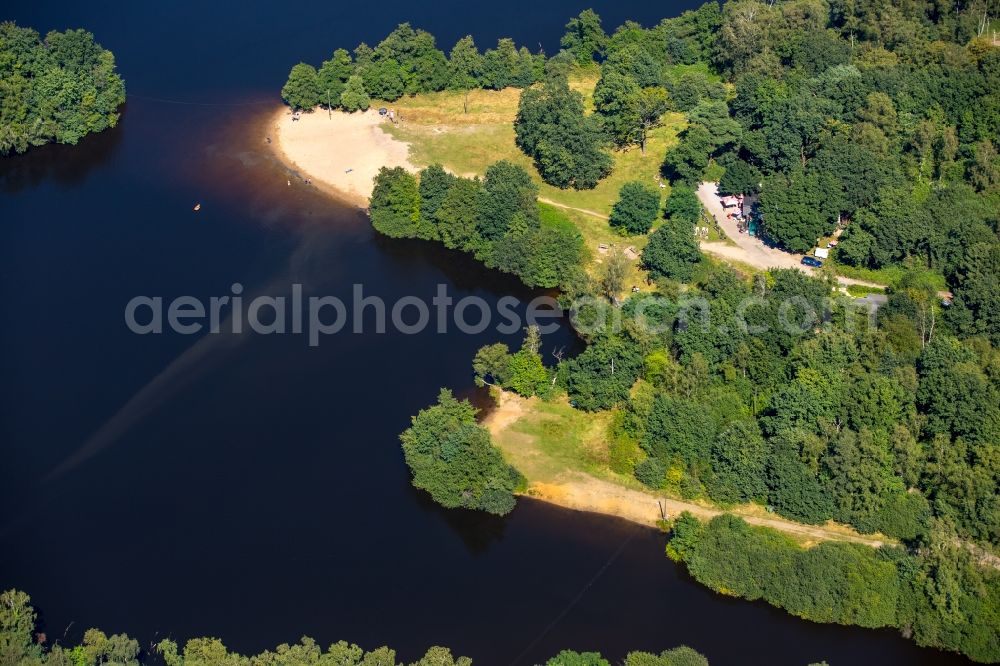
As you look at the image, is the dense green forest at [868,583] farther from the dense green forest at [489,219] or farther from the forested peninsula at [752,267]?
the dense green forest at [489,219]

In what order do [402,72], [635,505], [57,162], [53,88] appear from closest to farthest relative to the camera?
[635,505]
[53,88]
[57,162]
[402,72]

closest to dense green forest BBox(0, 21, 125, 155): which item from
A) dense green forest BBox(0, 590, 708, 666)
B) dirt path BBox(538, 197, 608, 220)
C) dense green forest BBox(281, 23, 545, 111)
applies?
dense green forest BBox(281, 23, 545, 111)

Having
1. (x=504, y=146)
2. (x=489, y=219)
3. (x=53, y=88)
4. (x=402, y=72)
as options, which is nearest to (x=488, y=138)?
(x=504, y=146)

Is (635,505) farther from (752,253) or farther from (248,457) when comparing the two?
(752,253)

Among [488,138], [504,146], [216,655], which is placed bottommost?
[216,655]

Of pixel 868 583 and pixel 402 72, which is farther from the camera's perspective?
pixel 402 72

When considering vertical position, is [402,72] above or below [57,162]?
above
